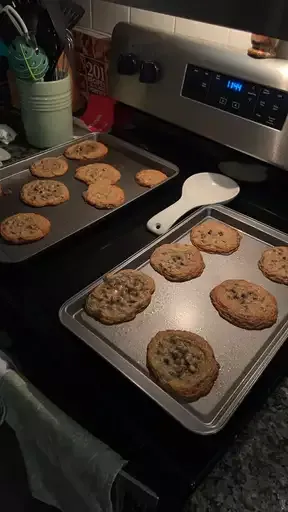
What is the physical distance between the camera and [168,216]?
0.81 metres

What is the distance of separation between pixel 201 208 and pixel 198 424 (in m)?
0.46

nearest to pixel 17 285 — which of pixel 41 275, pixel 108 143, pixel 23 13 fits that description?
pixel 41 275

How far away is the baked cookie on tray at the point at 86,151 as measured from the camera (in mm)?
985

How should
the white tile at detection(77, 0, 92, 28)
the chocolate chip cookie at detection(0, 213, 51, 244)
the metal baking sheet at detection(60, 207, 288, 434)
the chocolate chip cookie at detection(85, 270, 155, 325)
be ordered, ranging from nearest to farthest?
the metal baking sheet at detection(60, 207, 288, 434) < the chocolate chip cookie at detection(85, 270, 155, 325) < the chocolate chip cookie at detection(0, 213, 51, 244) < the white tile at detection(77, 0, 92, 28)

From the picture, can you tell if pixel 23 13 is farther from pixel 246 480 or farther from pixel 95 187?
pixel 246 480

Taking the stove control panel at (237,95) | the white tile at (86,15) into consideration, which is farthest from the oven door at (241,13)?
the white tile at (86,15)

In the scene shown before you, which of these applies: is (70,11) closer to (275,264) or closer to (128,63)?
Answer: (128,63)

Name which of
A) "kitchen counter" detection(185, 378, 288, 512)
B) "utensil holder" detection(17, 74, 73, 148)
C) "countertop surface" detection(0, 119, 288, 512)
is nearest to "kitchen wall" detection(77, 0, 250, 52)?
"utensil holder" detection(17, 74, 73, 148)

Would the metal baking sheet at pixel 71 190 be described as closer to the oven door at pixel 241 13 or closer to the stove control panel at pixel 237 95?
the stove control panel at pixel 237 95

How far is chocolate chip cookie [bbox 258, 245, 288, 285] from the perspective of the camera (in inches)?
27.7

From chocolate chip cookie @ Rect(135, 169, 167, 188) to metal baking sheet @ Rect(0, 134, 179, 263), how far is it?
0.04 ft

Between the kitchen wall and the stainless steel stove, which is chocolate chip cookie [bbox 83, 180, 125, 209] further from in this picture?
the kitchen wall

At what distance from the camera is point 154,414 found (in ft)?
1.63

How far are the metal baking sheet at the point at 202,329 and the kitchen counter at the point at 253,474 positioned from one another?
0.13ft
